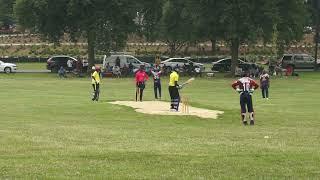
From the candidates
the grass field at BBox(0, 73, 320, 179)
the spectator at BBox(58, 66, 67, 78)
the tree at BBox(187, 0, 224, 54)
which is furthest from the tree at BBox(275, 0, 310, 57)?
the grass field at BBox(0, 73, 320, 179)

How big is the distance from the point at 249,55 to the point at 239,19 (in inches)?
1429

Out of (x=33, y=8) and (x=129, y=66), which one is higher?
(x=33, y=8)

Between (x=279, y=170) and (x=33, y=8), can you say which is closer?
(x=279, y=170)

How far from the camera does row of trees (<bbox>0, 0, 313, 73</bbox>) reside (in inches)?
2226

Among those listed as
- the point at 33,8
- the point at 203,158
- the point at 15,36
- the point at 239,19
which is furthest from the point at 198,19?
the point at 15,36

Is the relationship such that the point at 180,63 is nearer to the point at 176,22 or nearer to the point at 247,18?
the point at 176,22

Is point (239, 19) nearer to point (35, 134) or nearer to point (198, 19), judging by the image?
point (198, 19)

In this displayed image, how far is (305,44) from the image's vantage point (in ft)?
333

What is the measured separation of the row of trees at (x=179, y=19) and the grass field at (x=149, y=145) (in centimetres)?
3078

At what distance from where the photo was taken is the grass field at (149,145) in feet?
37.3

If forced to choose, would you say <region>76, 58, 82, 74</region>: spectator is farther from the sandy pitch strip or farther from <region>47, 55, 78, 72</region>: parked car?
the sandy pitch strip

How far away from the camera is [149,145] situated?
14.8 metres

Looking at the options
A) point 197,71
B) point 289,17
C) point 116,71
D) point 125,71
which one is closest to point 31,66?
point 125,71

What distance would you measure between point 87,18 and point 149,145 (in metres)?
48.4
